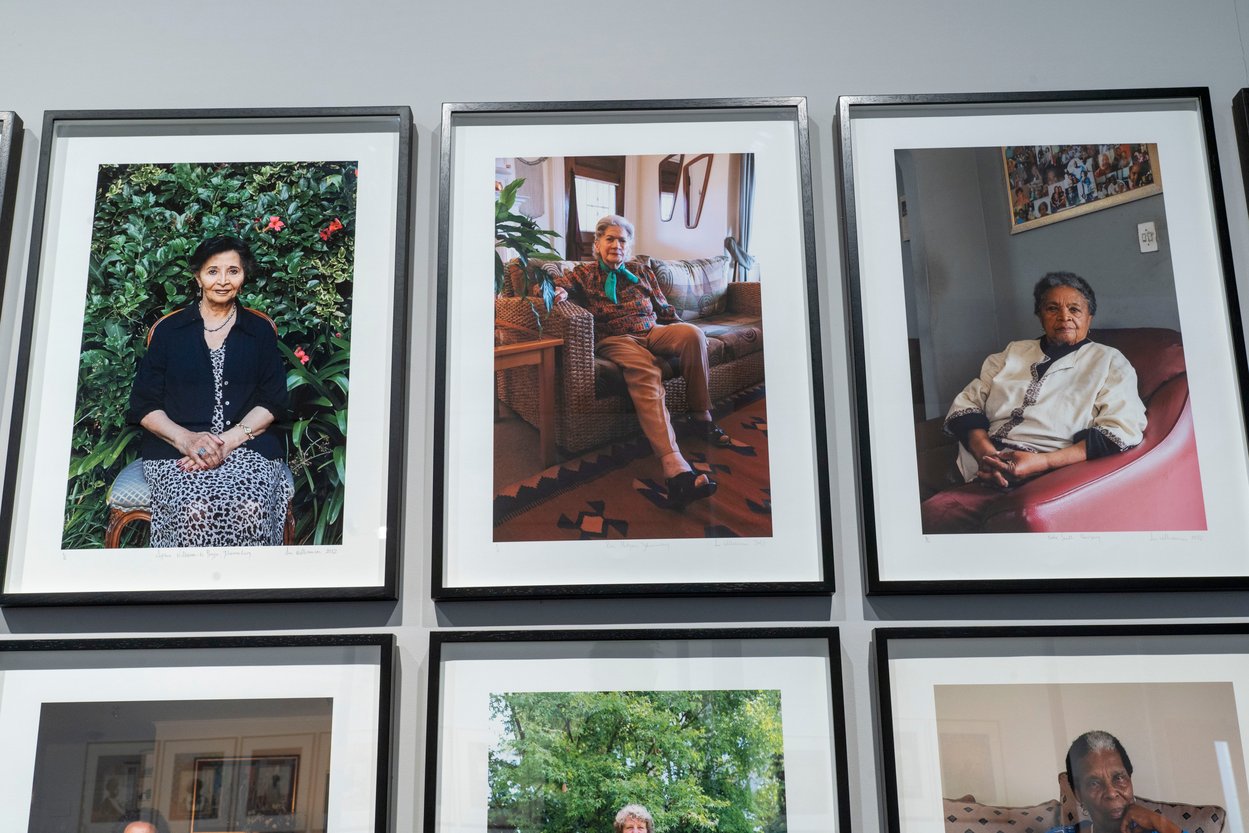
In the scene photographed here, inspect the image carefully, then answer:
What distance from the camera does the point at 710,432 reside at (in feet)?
3.51

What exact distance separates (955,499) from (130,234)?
102cm

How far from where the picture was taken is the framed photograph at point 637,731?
0.99m

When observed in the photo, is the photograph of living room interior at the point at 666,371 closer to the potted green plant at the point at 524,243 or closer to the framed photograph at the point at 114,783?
the potted green plant at the point at 524,243

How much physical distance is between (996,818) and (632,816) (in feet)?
1.26

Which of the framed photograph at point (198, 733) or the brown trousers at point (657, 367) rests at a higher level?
the brown trousers at point (657, 367)

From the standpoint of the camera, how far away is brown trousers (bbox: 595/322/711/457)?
1070mm

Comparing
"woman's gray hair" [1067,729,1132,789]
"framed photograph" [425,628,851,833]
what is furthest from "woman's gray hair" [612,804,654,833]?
"woman's gray hair" [1067,729,1132,789]

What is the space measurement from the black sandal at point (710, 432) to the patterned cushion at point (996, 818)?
45cm

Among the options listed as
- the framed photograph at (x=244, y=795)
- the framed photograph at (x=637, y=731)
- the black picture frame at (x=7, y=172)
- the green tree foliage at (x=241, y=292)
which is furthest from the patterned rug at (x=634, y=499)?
the black picture frame at (x=7, y=172)

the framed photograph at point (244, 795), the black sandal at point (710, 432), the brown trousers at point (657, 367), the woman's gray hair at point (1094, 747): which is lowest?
the framed photograph at point (244, 795)

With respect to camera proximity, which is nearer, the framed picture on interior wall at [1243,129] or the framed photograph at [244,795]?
the framed photograph at [244,795]

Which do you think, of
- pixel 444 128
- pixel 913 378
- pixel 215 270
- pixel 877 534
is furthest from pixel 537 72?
pixel 877 534

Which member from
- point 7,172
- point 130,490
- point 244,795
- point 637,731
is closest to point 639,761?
point 637,731

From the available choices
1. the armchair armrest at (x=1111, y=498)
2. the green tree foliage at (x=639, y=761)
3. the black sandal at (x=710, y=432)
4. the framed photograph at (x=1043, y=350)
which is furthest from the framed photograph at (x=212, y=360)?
the armchair armrest at (x=1111, y=498)
